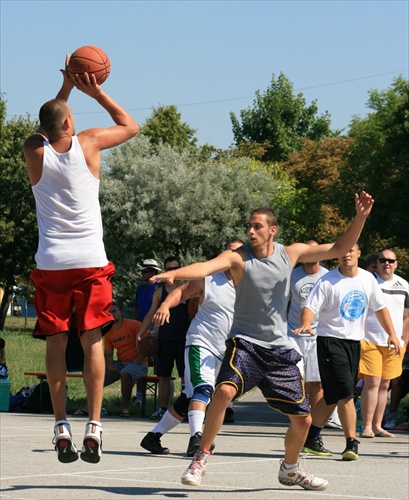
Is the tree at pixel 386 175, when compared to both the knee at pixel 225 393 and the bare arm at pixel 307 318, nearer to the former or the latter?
the bare arm at pixel 307 318

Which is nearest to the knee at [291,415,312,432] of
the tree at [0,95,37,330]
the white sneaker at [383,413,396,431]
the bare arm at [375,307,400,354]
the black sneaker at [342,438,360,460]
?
the bare arm at [375,307,400,354]

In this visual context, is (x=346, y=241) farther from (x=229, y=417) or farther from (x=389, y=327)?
(x=229, y=417)

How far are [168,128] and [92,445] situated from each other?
73250 mm

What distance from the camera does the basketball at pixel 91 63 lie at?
698 cm

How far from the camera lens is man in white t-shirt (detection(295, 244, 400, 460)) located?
12.5m

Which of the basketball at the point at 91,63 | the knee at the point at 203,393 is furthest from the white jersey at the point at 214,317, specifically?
the basketball at the point at 91,63

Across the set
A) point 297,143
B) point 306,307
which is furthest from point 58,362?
point 297,143

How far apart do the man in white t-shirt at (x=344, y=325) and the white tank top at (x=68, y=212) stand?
18.6 ft

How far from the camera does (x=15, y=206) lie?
195ft

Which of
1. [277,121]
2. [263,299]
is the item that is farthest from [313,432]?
[277,121]

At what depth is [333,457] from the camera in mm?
13164

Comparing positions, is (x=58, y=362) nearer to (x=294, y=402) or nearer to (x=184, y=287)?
(x=294, y=402)

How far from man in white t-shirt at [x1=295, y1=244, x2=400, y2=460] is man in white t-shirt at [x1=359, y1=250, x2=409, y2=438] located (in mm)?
2115

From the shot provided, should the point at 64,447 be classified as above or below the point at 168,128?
below
